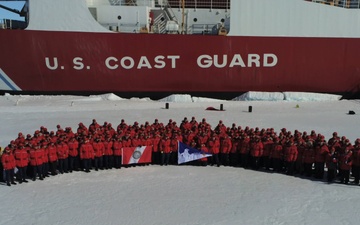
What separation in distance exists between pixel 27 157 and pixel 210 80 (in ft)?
37.8

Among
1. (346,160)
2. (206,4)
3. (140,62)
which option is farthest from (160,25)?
(346,160)

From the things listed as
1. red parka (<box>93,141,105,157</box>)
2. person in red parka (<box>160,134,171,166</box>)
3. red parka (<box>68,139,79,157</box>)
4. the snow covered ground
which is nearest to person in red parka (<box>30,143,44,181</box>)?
the snow covered ground

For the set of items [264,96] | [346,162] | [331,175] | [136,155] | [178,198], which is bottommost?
[178,198]

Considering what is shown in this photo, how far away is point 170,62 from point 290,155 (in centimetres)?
1034

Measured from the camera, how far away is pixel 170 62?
58.0ft

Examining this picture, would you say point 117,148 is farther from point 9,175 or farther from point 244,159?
point 244,159

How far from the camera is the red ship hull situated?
1722 centimetres

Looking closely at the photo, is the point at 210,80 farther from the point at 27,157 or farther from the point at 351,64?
the point at 27,157

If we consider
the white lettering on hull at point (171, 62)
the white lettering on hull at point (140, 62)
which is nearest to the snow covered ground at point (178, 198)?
Answer: the white lettering on hull at point (171, 62)

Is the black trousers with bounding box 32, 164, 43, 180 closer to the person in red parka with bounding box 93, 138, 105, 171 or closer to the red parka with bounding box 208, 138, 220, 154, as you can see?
the person in red parka with bounding box 93, 138, 105, 171

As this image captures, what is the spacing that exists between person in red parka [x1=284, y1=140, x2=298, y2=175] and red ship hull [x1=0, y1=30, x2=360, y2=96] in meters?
9.88

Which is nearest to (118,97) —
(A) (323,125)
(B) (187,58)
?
(B) (187,58)

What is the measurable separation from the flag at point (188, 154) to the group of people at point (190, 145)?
0.41ft

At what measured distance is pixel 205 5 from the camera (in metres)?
20.3
